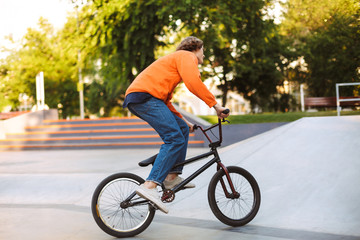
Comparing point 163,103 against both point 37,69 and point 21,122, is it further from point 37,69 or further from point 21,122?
point 37,69

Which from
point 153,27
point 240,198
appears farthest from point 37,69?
point 240,198

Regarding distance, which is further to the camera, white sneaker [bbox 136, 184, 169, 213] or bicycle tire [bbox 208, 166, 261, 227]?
bicycle tire [bbox 208, 166, 261, 227]

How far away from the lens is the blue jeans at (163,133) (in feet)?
14.3

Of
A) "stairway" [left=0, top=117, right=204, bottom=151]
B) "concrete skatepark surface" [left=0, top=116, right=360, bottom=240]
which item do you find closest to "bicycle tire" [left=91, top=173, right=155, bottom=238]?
"concrete skatepark surface" [left=0, top=116, right=360, bottom=240]

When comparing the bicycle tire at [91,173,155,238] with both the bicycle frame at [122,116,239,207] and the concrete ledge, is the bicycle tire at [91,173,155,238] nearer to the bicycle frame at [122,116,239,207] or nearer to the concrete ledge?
the bicycle frame at [122,116,239,207]

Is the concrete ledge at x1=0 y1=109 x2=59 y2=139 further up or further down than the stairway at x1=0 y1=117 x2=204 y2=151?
further up

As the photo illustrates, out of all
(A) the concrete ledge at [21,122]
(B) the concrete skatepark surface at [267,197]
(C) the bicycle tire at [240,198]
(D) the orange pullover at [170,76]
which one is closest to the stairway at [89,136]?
(A) the concrete ledge at [21,122]

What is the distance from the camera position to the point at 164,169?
434 centimetres

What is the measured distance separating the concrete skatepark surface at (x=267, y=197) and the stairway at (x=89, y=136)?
6.33 meters

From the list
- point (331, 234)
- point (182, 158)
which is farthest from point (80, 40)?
point (331, 234)

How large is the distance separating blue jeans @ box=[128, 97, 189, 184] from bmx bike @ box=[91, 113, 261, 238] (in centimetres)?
14

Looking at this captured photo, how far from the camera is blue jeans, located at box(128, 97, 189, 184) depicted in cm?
434

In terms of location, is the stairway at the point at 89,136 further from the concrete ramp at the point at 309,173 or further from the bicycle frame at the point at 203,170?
the bicycle frame at the point at 203,170

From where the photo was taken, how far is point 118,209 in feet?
14.5
